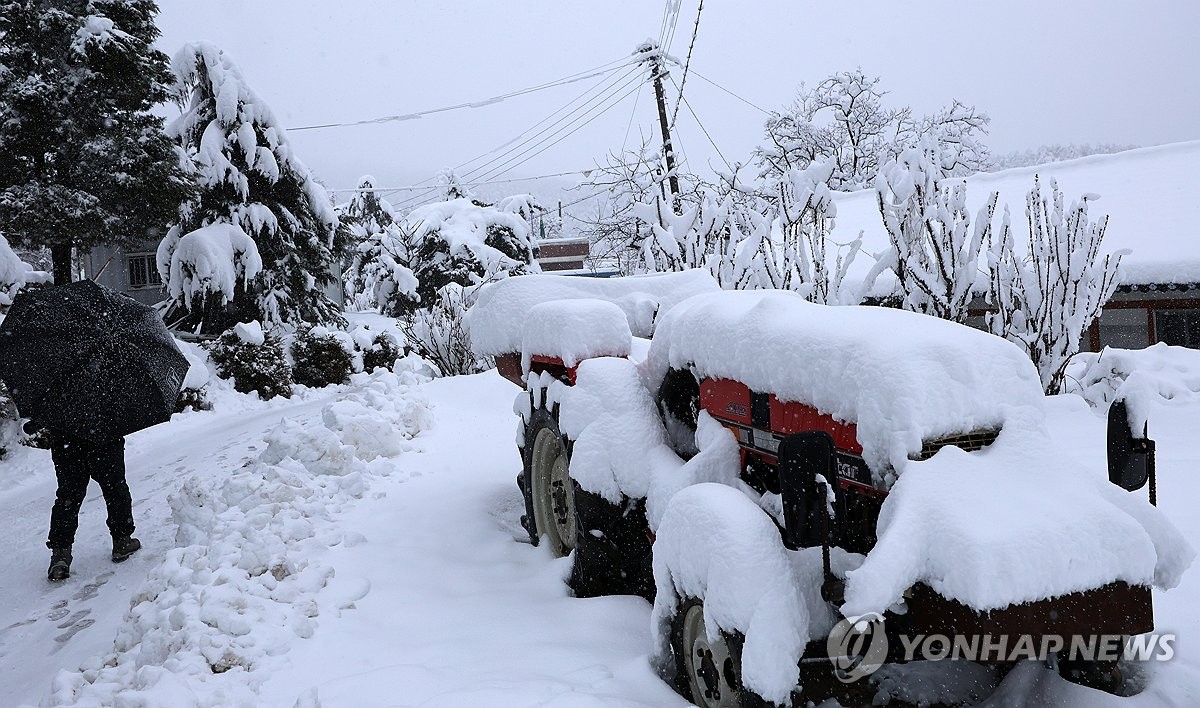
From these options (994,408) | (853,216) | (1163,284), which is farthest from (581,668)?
(853,216)

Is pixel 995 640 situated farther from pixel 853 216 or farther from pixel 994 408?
pixel 853 216

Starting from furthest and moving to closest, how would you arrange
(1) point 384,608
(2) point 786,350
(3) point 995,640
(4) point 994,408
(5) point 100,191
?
(5) point 100,191 < (1) point 384,608 < (2) point 786,350 < (4) point 994,408 < (3) point 995,640

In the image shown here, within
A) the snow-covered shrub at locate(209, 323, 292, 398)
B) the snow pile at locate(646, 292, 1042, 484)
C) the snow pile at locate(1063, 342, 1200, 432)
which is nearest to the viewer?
the snow pile at locate(646, 292, 1042, 484)

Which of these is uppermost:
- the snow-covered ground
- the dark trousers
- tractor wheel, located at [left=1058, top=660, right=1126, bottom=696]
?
the dark trousers

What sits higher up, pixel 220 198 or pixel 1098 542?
pixel 220 198

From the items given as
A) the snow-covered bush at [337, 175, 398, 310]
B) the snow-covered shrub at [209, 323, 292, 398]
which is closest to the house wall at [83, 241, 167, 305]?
the snow-covered bush at [337, 175, 398, 310]

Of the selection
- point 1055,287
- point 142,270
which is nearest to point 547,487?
point 1055,287

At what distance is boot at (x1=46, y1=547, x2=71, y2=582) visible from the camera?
515cm

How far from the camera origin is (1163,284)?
38.0 ft

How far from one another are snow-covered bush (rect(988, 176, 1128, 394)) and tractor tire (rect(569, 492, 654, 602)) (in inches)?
210

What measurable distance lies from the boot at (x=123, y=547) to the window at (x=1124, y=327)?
1389 centimetres

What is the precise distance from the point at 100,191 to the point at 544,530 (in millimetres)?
13223

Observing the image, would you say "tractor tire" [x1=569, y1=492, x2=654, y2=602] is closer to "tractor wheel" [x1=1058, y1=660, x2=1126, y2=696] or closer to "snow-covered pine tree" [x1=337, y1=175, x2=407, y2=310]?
"tractor wheel" [x1=1058, y1=660, x2=1126, y2=696]

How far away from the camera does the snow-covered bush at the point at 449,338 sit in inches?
568
